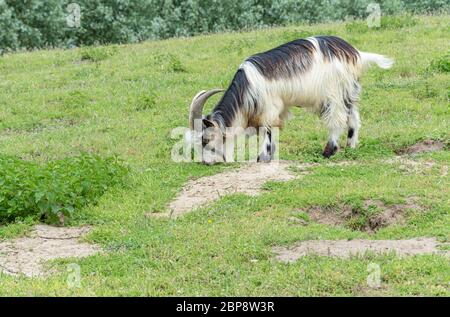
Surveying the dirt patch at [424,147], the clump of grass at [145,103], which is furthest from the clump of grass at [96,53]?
the dirt patch at [424,147]

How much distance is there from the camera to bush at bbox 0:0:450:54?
107 feet

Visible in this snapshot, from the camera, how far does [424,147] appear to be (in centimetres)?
1255

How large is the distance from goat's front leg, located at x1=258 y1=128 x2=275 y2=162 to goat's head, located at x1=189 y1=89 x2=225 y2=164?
1.82 ft

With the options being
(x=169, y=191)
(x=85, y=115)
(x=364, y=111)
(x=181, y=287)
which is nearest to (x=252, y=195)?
(x=169, y=191)

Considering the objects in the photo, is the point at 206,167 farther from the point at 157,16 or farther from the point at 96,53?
the point at 157,16

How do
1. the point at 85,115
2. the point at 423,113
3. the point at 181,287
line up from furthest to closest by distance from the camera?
the point at 85,115 → the point at 423,113 → the point at 181,287

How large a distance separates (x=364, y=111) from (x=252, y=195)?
4725 millimetres

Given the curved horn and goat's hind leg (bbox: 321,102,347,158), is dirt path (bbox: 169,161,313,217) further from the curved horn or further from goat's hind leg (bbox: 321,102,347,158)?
Answer: the curved horn

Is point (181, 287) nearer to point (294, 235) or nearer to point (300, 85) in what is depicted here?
point (294, 235)

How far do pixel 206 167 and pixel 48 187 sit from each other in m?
2.57

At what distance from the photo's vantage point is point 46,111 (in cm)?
1611

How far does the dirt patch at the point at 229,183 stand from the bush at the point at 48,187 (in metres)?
1.08

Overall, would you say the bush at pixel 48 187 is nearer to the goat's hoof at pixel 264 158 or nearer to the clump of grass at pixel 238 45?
the goat's hoof at pixel 264 158

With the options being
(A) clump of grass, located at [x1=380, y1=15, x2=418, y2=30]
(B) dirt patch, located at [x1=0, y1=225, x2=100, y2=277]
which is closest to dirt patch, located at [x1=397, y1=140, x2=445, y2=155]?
(B) dirt patch, located at [x1=0, y1=225, x2=100, y2=277]
